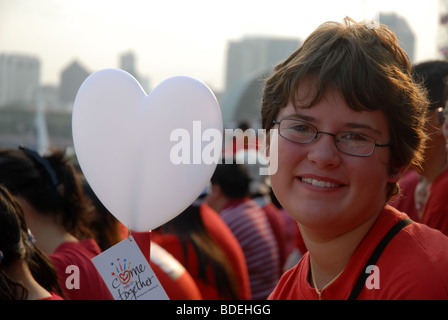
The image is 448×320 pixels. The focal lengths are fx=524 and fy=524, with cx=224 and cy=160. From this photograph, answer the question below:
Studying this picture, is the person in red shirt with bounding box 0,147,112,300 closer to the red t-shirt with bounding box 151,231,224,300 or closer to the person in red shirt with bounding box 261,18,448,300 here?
the red t-shirt with bounding box 151,231,224,300

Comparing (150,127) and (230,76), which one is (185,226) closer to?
(150,127)

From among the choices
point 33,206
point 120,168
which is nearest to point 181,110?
point 120,168

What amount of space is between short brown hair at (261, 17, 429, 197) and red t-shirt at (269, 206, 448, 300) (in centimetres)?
21

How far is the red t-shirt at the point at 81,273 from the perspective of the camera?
2600 mm

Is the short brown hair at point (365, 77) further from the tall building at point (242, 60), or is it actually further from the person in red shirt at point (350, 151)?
the tall building at point (242, 60)

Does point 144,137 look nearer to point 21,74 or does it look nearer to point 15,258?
point 15,258

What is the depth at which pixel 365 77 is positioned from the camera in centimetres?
151

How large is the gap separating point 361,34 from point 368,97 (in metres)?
0.23

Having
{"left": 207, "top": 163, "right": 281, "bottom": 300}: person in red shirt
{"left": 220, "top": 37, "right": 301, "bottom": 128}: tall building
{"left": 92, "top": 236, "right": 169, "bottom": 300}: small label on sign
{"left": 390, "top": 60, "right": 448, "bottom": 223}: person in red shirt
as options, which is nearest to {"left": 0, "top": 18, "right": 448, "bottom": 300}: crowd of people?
{"left": 92, "top": 236, "right": 169, "bottom": 300}: small label on sign

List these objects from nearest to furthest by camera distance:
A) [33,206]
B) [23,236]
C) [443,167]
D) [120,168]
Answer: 1. [120,168]
2. [23,236]
3. [443,167]
4. [33,206]

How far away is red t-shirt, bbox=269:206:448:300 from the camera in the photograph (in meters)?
1.33

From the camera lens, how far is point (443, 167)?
8.79 ft

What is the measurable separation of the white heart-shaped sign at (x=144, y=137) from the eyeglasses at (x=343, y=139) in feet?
0.77

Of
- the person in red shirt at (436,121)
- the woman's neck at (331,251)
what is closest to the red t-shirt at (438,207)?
the person in red shirt at (436,121)
